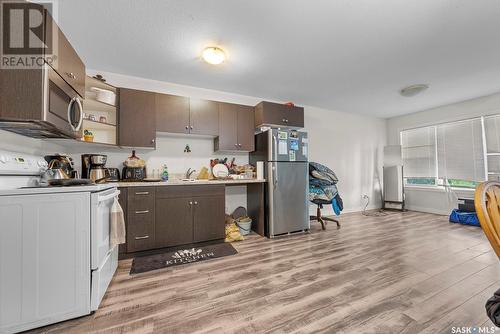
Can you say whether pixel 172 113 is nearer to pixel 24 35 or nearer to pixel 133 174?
pixel 133 174

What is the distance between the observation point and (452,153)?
4.18 metres

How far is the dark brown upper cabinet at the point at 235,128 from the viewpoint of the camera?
304cm

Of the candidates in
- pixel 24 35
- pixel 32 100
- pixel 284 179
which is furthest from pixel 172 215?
pixel 24 35

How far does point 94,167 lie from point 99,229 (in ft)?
4.07

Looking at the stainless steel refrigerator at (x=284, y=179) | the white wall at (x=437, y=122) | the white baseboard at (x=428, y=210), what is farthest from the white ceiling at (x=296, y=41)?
the white baseboard at (x=428, y=210)

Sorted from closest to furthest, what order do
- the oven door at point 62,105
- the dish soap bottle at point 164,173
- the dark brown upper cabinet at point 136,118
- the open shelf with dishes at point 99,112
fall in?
the oven door at point 62,105 < the open shelf with dishes at point 99,112 < the dark brown upper cabinet at point 136,118 < the dish soap bottle at point 164,173

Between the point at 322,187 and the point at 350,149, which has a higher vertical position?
the point at 350,149

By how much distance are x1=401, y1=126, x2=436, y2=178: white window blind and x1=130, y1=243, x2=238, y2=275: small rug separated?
5061 millimetres

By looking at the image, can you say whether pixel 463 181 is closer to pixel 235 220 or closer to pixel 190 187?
pixel 235 220

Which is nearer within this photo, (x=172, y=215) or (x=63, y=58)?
(x=63, y=58)

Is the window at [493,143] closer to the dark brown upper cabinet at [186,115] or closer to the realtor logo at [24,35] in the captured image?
the dark brown upper cabinet at [186,115]

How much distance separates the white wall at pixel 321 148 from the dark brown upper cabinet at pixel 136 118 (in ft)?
1.08

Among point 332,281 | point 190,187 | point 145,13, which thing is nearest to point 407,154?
point 332,281

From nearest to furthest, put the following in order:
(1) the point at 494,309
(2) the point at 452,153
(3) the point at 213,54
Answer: (1) the point at 494,309, (3) the point at 213,54, (2) the point at 452,153
